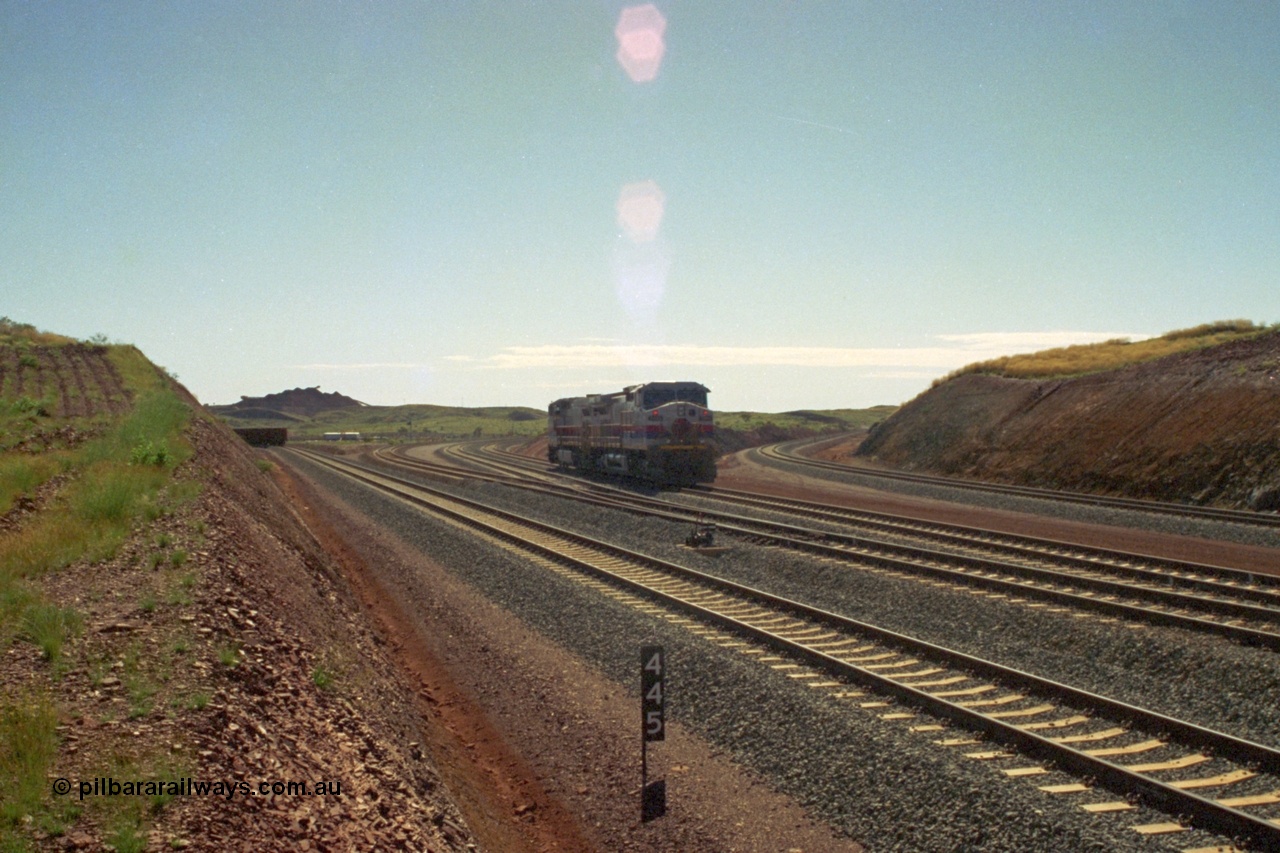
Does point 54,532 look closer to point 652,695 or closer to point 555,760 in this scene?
point 555,760

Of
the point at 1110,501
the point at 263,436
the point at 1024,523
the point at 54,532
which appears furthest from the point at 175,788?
the point at 263,436

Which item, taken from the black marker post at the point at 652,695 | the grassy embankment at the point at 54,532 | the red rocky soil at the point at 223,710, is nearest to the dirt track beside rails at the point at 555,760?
the black marker post at the point at 652,695

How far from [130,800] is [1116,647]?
461 inches

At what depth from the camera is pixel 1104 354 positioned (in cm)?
5059

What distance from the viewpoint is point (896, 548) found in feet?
62.3

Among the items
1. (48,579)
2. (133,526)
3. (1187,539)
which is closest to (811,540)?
(1187,539)

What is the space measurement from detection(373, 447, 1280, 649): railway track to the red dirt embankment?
11795 millimetres

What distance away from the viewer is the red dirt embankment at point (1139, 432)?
1104 inches

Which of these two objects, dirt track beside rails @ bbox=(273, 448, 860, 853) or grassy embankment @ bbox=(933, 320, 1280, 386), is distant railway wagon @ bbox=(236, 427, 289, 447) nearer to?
grassy embankment @ bbox=(933, 320, 1280, 386)

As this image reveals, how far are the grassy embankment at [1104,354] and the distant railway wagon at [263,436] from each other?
172 feet

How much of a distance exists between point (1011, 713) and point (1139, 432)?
2786cm

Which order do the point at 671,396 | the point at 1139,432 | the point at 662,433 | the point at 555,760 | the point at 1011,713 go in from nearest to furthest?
Answer: the point at 555,760, the point at 1011,713, the point at 1139,432, the point at 662,433, the point at 671,396

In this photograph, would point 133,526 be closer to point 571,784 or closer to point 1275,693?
point 571,784

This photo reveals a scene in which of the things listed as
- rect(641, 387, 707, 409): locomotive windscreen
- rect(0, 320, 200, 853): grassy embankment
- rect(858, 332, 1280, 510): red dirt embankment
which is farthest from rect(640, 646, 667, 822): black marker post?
rect(641, 387, 707, 409): locomotive windscreen
